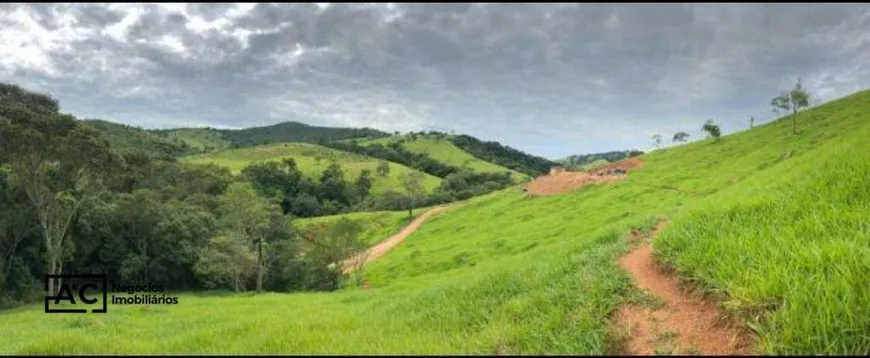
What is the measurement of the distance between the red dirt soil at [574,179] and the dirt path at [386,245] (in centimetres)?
1456

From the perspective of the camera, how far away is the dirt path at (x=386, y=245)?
2353 inches

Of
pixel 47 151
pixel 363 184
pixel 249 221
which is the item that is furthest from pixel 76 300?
pixel 363 184

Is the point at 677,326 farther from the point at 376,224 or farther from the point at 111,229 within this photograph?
the point at 376,224

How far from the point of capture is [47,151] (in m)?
38.2

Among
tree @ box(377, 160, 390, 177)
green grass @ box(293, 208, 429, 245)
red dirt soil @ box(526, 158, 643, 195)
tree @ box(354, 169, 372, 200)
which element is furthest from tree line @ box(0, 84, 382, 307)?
tree @ box(377, 160, 390, 177)

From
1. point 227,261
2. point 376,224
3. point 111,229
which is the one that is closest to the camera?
point 227,261

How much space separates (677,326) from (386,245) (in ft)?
200

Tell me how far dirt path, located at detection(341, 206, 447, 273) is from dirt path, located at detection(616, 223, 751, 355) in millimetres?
47479

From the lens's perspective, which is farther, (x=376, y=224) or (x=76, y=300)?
(x=376, y=224)

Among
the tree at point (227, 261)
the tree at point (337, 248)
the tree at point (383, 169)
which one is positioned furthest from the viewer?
the tree at point (383, 169)

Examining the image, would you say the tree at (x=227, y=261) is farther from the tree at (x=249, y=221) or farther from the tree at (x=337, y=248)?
the tree at (x=337, y=248)

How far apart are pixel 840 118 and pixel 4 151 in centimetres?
8000

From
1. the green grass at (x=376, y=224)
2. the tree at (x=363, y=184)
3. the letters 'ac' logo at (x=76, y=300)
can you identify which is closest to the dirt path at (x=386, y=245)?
the green grass at (x=376, y=224)

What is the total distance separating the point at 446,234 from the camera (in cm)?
6431
